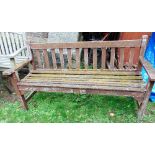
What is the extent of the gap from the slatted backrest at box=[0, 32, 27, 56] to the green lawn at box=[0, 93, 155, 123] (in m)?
1.13

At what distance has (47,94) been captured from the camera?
3.69 m

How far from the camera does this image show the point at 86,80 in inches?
116

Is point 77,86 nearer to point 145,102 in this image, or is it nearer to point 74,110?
point 74,110

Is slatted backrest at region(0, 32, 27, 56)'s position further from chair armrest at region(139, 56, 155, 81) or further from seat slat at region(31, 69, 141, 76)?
chair armrest at region(139, 56, 155, 81)

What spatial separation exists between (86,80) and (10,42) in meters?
1.97

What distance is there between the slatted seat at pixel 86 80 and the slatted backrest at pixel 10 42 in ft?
2.97

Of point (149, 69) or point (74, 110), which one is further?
point (74, 110)

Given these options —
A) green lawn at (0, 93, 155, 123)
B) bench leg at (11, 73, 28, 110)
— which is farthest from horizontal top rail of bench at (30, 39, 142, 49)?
green lawn at (0, 93, 155, 123)

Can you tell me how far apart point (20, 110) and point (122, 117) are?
1692mm

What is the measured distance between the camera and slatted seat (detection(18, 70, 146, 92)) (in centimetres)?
267

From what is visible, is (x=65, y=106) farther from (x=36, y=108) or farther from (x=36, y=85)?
(x=36, y=85)

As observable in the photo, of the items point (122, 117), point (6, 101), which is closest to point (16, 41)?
point (6, 101)

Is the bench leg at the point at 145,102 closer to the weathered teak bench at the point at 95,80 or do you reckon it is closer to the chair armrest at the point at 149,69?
the weathered teak bench at the point at 95,80

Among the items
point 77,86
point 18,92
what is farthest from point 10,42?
point 77,86
